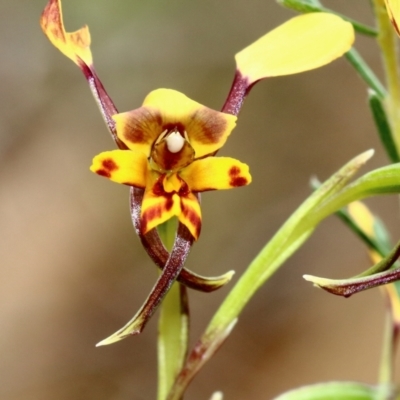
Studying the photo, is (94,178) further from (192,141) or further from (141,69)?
(192,141)

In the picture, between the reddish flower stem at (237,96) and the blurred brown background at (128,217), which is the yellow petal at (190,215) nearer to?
the reddish flower stem at (237,96)

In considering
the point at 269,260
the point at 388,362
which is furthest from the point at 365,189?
A: the point at 388,362

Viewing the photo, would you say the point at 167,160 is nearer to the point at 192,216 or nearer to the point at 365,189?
the point at 192,216

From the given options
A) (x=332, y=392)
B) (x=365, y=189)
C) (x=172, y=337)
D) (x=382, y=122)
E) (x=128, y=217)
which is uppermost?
(x=128, y=217)

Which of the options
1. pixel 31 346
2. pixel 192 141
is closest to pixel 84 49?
pixel 192 141

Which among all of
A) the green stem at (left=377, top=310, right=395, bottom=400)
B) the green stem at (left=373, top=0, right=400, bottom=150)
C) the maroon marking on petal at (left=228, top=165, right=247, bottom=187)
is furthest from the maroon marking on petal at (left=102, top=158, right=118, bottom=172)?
the green stem at (left=377, top=310, right=395, bottom=400)
